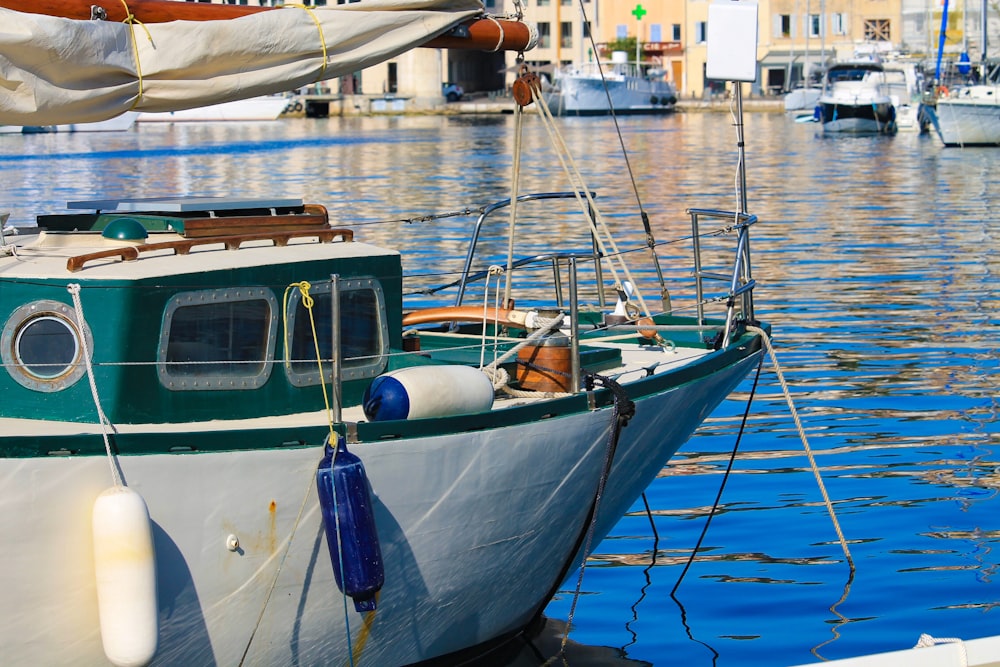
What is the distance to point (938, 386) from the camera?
15.2 m

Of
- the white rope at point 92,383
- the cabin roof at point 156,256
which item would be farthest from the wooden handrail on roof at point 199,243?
the white rope at point 92,383

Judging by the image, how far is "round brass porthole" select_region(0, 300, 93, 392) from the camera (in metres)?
7.42

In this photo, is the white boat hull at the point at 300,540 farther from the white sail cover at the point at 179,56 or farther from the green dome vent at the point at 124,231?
the white sail cover at the point at 179,56

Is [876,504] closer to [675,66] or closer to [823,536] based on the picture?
[823,536]

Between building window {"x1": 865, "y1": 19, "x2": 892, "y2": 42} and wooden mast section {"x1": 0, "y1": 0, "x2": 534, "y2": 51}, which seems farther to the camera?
building window {"x1": 865, "y1": 19, "x2": 892, "y2": 42}

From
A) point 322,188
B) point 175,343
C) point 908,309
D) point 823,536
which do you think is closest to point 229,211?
point 175,343

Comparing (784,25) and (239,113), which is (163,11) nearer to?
(239,113)

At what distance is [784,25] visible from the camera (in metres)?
102

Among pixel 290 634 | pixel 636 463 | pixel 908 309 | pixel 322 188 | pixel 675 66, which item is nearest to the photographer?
pixel 290 634

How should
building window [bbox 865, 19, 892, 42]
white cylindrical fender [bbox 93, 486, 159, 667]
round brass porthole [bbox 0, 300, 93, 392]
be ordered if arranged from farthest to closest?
building window [bbox 865, 19, 892, 42] < round brass porthole [bbox 0, 300, 93, 392] < white cylindrical fender [bbox 93, 486, 159, 667]

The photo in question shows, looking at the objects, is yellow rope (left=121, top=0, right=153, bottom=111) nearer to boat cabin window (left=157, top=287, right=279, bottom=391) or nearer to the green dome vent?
the green dome vent

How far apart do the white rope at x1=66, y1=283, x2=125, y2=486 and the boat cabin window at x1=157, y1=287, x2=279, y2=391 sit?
36 cm

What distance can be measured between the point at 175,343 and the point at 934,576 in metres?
5.48

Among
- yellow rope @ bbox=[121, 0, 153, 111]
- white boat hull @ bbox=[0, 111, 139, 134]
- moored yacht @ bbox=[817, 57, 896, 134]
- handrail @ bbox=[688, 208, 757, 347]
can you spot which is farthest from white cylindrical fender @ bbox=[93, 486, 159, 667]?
white boat hull @ bbox=[0, 111, 139, 134]
